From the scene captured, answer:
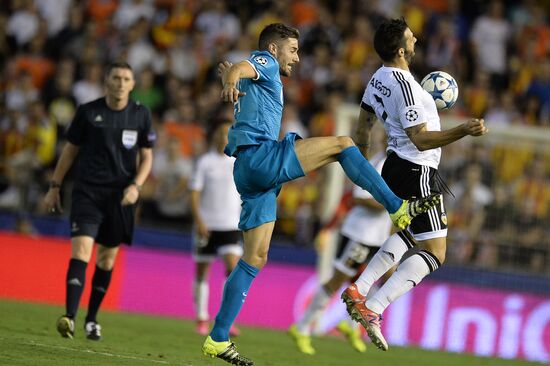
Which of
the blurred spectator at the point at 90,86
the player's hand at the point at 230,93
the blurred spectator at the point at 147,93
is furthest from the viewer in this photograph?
the blurred spectator at the point at 147,93

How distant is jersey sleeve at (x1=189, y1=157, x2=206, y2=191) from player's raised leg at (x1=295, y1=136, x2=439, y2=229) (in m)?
5.26

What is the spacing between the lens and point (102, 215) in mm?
11016

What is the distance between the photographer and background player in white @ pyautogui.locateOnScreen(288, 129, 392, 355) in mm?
12844

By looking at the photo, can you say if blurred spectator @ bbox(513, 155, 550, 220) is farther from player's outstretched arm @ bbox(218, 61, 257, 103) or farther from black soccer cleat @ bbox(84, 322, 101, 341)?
player's outstretched arm @ bbox(218, 61, 257, 103)

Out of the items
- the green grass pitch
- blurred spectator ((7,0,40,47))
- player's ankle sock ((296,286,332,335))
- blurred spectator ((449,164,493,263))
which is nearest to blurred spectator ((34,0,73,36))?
blurred spectator ((7,0,40,47))

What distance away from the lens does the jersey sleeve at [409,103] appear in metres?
9.15

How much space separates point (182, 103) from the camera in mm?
18578

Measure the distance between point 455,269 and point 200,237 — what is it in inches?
176

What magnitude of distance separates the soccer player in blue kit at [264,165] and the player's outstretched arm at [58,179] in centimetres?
268

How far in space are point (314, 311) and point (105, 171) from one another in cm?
312

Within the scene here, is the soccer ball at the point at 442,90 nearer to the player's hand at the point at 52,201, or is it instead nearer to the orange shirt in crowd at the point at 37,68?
the player's hand at the point at 52,201

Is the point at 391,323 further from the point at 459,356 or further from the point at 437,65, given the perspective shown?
the point at 437,65

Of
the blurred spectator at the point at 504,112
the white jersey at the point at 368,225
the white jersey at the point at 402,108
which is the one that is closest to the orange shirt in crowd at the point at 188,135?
the blurred spectator at the point at 504,112

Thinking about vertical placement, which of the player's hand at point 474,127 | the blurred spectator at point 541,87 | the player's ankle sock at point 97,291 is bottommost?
the player's ankle sock at point 97,291
